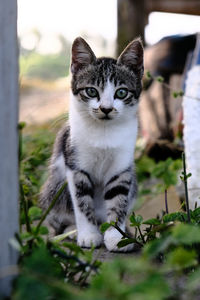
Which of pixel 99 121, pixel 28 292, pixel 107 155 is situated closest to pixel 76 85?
pixel 99 121

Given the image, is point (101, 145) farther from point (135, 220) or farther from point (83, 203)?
point (135, 220)

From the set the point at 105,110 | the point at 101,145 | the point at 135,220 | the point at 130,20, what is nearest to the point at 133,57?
the point at 105,110

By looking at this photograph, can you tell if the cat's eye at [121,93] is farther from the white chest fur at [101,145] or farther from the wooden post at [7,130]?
the wooden post at [7,130]

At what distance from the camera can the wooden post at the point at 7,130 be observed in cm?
101

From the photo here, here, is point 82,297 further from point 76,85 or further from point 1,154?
point 76,85

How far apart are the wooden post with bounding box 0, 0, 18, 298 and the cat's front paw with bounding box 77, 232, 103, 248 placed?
2.99 ft

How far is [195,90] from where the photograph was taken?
9.11 ft

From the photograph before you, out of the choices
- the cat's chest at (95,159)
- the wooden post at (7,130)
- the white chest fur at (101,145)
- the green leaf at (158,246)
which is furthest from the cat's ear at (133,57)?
the green leaf at (158,246)

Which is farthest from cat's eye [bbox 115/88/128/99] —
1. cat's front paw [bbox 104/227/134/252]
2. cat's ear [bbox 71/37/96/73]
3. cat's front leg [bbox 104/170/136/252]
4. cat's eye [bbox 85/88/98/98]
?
cat's front paw [bbox 104/227/134/252]

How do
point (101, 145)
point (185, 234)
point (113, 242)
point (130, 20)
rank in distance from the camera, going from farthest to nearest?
1. point (130, 20)
2. point (101, 145)
3. point (113, 242)
4. point (185, 234)

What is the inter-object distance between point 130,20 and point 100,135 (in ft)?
9.70

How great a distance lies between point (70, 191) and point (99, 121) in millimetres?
373

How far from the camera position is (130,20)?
4.63 metres

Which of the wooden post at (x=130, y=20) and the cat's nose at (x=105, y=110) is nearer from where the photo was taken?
the cat's nose at (x=105, y=110)
